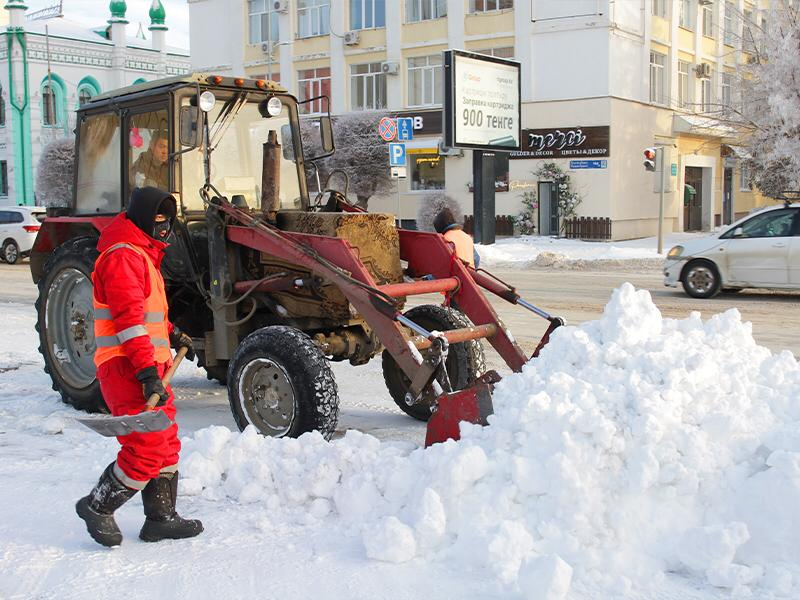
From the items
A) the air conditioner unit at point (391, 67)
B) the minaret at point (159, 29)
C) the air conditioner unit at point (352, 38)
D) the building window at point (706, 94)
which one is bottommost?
the building window at point (706, 94)

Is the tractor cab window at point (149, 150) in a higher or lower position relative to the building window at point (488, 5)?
lower

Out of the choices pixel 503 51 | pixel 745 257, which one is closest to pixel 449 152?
pixel 503 51

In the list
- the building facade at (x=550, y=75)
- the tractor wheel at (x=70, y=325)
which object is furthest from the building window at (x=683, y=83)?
the tractor wheel at (x=70, y=325)

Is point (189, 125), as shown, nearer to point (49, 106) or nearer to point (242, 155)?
point (242, 155)

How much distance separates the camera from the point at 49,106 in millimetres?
48938

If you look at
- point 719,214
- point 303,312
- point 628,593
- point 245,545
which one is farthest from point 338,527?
point 719,214

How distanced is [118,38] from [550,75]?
27836 mm

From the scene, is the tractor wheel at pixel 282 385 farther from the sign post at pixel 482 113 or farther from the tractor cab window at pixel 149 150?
the sign post at pixel 482 113

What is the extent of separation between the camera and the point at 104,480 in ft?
15.1

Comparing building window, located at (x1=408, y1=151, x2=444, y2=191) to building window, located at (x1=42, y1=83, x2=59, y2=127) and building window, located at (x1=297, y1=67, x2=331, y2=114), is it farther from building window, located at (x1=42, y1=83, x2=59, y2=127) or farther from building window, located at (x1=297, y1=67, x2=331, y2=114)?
building window, located at (x1=42, y1=83, x2=59, y2=127)

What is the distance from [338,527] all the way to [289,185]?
13.0ft

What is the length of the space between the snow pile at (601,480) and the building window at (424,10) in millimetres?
33024

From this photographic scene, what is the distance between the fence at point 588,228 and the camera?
33562mm

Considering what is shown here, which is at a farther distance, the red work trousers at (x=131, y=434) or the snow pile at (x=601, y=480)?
the red work trousers at (x=131, y=434)
